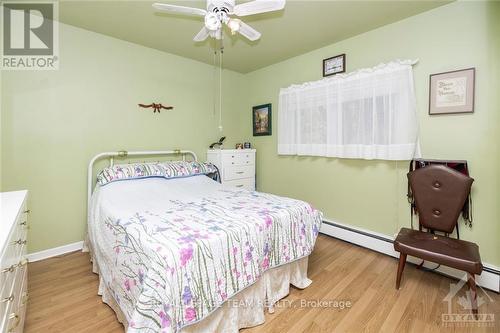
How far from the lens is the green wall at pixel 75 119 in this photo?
2.36 metres

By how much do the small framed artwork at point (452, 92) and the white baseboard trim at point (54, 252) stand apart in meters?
4.02

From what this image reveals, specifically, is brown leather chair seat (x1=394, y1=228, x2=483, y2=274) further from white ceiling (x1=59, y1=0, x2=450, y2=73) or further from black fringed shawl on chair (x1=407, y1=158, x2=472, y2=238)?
white ceiling (x1=59, y1=0, x2=450, y2=73)

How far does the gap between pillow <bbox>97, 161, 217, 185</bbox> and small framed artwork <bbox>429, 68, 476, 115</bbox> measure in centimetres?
264

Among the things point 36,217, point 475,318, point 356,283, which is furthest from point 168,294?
point 36,217

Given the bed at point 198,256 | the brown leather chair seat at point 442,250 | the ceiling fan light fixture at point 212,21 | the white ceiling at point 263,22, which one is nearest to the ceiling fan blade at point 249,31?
the ceiling fan light fixture at point 212,21

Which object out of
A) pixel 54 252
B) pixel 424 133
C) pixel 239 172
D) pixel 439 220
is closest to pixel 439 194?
pixel 439 220

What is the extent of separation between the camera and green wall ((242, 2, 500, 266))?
201 cm

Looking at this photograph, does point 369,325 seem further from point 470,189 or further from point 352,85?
point 352,85

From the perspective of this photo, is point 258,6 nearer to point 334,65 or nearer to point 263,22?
point 263,22

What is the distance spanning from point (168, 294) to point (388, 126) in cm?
252

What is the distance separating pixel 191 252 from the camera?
1.28 m

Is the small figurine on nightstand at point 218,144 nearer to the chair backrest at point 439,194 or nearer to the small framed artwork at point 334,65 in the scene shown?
the small framed artwork at point 334,65

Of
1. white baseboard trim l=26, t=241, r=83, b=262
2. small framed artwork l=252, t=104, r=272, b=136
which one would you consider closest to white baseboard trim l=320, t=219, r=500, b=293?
small framed artwork l=252, t=104, r=272, b=136

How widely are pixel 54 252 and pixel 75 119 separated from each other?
148 cm
